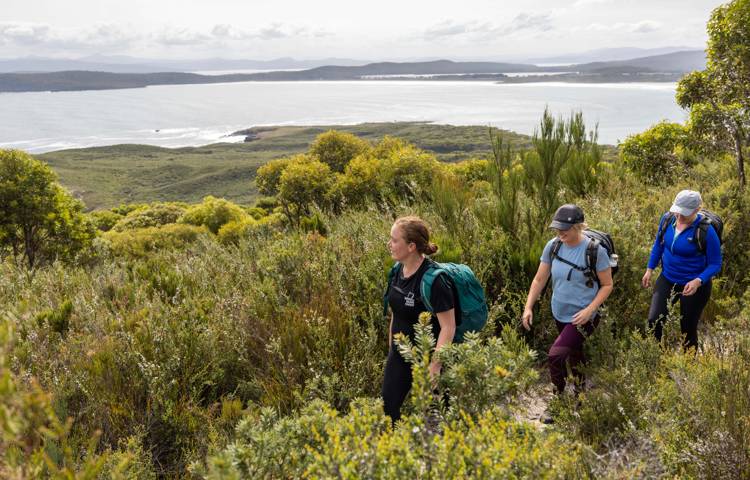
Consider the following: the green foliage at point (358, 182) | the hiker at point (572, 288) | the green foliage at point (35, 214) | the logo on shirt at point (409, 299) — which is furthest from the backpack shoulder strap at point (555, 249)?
the green foliage at point (358, 182)

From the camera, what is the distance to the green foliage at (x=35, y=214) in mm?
17656

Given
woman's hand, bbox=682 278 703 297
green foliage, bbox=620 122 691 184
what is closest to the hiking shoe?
woman's hand, bbox=682 278 703 297

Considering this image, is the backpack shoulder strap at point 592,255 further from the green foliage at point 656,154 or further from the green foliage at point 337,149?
the green foliage at point 337,149

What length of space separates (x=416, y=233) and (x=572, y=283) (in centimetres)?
143

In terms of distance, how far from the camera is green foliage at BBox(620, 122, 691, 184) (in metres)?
10.8

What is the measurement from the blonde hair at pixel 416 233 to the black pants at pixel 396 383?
2.27 feet

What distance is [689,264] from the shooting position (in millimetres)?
4305

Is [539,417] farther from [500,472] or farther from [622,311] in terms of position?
[500,472]

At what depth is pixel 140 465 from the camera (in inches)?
106

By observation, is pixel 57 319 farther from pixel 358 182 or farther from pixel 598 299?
pixel 358 182

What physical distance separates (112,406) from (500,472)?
2.73 meters

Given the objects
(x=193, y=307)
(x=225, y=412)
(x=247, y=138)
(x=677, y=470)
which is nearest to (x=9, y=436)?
(x=225, y=412)

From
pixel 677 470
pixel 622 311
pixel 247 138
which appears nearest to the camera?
pixel 677 470

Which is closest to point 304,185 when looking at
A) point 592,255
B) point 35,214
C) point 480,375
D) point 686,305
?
point 35,214
